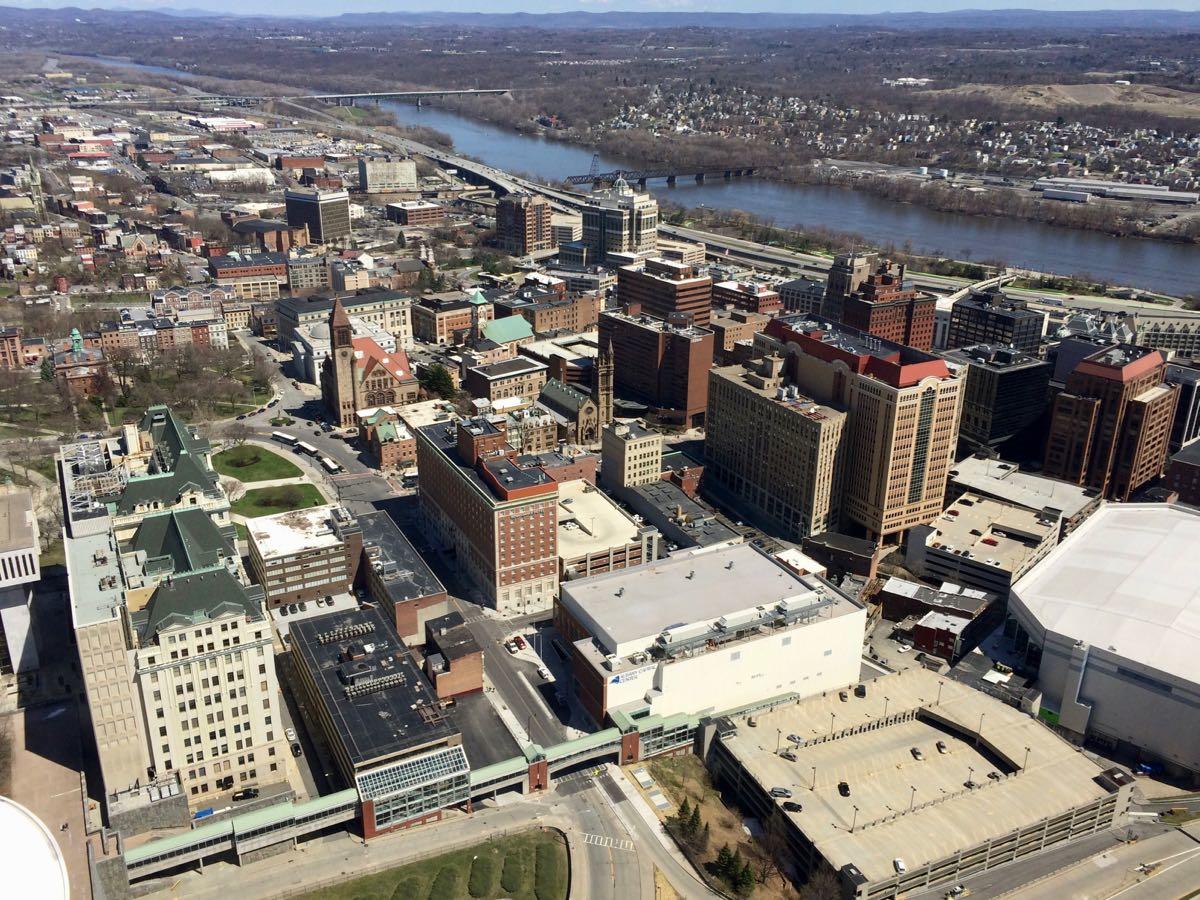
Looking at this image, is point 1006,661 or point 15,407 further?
point 15,407

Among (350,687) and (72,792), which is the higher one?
(350,687)

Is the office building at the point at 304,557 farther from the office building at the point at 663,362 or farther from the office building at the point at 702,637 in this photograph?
the office building at the point at 663,362

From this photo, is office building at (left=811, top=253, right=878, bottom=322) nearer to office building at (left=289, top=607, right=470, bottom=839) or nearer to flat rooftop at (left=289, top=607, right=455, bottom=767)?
flat rooftop at (left=289, top=607, right=455, bottom=767)

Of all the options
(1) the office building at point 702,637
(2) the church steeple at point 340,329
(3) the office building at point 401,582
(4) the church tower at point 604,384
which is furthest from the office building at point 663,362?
(3) the office building at point 401,582

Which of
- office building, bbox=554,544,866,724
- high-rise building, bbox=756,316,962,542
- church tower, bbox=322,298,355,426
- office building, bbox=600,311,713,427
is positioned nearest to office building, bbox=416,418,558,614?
office building, bbox=554,544,866,724

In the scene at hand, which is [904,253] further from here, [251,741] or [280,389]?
[251,741]

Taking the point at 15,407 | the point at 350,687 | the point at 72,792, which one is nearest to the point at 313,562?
the point at 350,687

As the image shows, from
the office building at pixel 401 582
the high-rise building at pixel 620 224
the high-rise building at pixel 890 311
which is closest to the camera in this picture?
the office building at pixel 401 582

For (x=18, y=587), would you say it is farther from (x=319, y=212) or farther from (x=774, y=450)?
(x=319, y=212)
